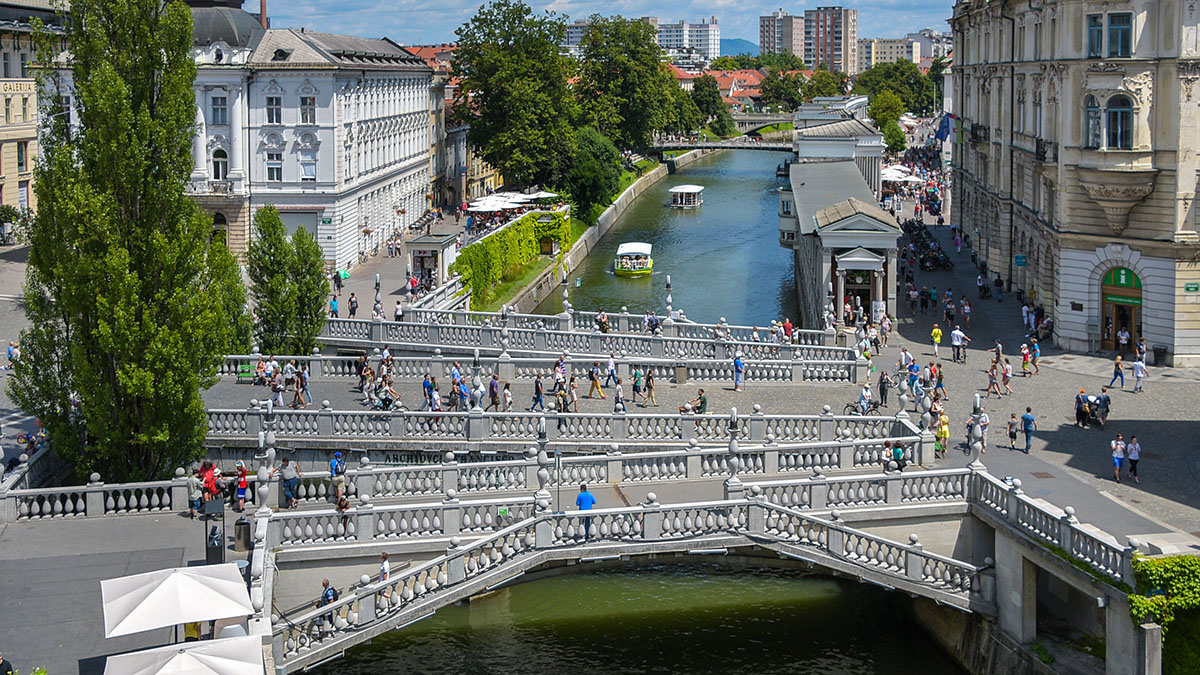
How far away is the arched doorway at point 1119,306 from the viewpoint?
52.7m

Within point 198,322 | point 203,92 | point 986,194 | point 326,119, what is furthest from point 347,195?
point 198,322

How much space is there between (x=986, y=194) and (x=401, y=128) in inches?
1539

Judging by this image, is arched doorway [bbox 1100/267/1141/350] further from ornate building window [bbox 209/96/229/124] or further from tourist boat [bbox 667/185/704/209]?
tourist boat [bbox 667/185/704/209]

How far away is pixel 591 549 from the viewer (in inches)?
1083

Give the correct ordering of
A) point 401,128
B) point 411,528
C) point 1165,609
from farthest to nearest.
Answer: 1. point 401,128
2. point 411,528
3. point 1165,609

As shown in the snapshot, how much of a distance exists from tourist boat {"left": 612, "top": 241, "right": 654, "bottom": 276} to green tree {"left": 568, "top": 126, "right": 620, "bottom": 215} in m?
14.0

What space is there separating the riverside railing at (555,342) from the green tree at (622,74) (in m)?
85.8

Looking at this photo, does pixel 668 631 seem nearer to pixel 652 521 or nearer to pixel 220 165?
pixel 652 521

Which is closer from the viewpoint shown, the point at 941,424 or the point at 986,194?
the point at 941,424

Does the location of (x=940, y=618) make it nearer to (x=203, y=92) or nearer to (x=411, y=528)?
(x=411, y=528)

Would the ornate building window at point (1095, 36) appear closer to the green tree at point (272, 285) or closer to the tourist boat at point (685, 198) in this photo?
the green tree at point (272, 285)

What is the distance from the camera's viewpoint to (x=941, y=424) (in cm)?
3506

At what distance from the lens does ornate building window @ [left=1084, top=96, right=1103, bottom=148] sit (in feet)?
171

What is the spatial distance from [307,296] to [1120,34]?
1189 inches
